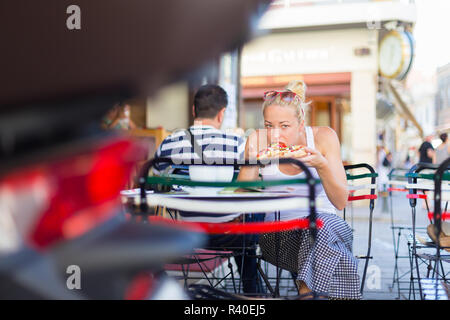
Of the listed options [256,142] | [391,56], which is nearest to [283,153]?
[256,142]

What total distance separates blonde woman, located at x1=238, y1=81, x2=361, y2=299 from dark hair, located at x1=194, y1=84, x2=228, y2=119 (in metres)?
0.75

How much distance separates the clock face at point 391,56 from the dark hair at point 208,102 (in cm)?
801

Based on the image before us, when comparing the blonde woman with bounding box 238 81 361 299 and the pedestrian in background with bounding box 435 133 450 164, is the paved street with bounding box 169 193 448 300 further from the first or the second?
the pedestrian in background with bounding box 435 133 450 164

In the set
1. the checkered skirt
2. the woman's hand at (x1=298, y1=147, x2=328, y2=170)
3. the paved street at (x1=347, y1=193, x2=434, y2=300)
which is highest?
the woman's hand at (x1=298, y1=147, x2=328, y2=170)

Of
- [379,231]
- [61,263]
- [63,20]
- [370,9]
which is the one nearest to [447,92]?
[63,20]

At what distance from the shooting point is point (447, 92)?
11.5 feet

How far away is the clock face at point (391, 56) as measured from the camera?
10.5 m

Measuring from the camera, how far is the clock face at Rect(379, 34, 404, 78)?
1048cm

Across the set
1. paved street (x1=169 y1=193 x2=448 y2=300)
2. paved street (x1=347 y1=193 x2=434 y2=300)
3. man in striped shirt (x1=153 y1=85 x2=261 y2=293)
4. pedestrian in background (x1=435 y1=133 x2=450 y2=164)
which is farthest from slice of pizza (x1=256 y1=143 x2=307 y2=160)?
pedestrian in background (x1=435 y1=133 x2=450 y2=164)

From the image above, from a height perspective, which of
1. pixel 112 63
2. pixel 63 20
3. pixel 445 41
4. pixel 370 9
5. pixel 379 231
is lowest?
pixel 379 231

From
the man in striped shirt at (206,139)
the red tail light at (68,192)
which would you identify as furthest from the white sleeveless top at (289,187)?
the red tail light at (68,192)
